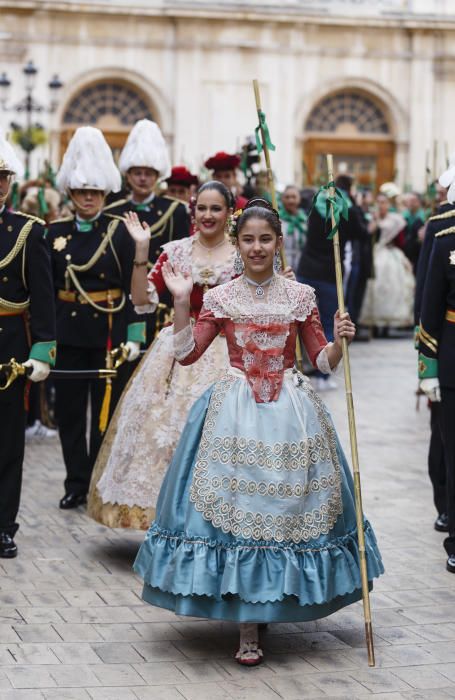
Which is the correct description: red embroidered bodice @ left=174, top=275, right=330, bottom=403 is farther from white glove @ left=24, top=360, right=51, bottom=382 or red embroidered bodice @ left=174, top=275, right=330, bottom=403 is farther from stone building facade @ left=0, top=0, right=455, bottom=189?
stone building facade @ left=0, top=0, right=455, bottom=189

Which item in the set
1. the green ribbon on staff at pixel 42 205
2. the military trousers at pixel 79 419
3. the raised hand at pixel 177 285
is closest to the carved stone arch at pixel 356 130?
the green ribbon on staff at pixel 42 205

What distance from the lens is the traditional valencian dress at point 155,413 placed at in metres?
6.04

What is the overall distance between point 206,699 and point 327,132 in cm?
2475

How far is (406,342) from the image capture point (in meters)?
16.8

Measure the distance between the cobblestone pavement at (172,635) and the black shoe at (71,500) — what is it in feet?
0.22

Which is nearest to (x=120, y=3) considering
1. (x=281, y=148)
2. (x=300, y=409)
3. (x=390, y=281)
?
(x=281, y=148)

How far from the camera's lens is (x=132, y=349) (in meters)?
6.90

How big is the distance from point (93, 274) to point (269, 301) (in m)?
2.28

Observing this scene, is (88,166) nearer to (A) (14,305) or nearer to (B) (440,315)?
(A) (14,305)

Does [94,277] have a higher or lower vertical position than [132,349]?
higher

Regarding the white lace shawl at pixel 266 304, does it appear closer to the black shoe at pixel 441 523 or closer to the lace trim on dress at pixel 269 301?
the lace trim on dress at pixel 269 301

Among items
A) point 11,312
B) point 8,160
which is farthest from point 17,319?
point 8,160

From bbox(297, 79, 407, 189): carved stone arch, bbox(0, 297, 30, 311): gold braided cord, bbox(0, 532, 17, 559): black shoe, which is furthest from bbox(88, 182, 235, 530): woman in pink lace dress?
bbox(297, 79, 407, 189): carved stone arch

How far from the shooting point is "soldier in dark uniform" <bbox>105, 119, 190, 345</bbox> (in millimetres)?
7602
